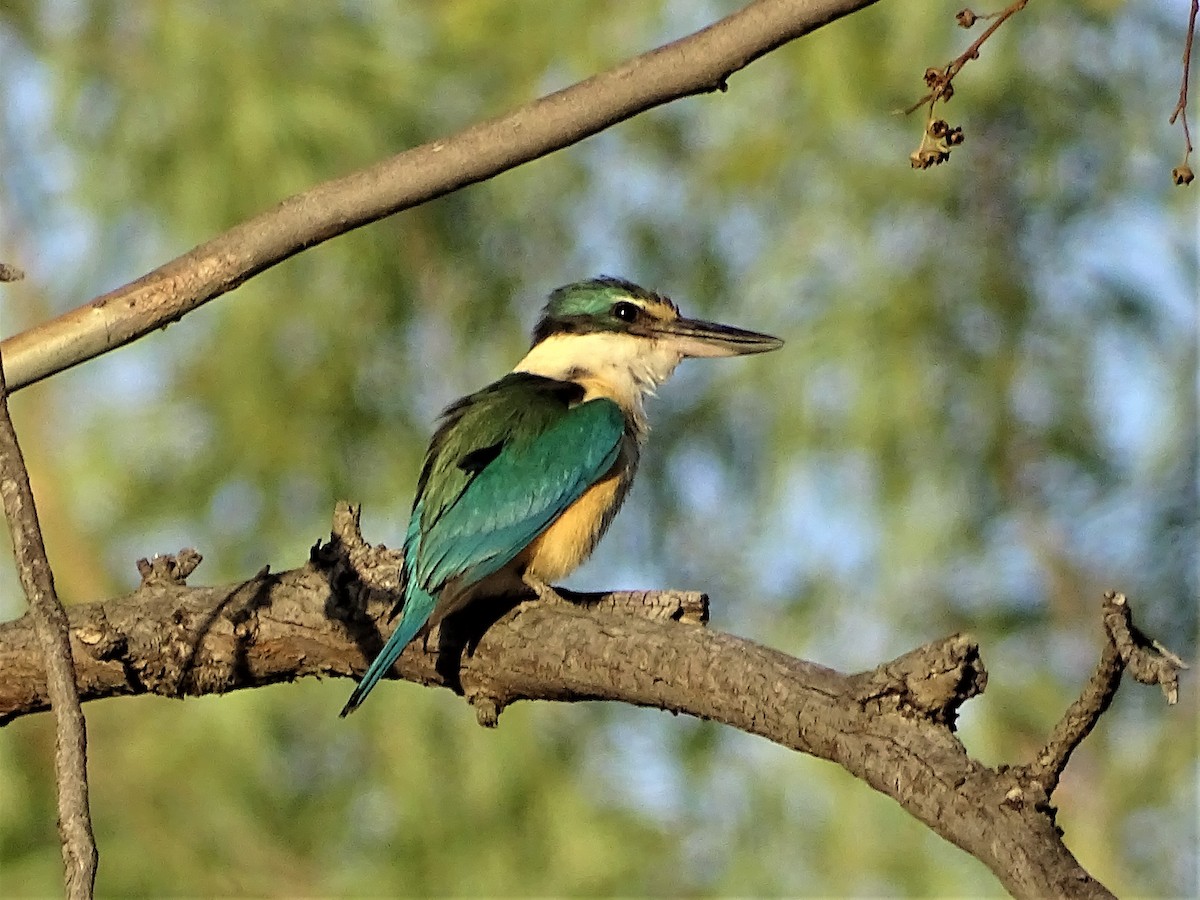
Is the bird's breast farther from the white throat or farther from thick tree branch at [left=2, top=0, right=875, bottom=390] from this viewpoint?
thick tree branch at [left=2, top=0, right=875, bottom=390]

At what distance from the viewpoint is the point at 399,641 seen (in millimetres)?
3076

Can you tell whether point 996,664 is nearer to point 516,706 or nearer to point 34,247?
point 516,706

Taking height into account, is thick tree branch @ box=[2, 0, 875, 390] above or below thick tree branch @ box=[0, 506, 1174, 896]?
above

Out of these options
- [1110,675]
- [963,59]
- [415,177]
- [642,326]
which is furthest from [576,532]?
[1110,675]

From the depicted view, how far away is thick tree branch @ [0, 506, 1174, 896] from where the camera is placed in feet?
6.56

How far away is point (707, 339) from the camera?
4.43 metres

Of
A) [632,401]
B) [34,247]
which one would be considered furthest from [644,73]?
[34,247]

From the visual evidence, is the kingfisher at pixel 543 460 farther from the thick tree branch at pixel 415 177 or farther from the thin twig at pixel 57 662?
the thin twig at pixel 57 662

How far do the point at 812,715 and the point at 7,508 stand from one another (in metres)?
1.04

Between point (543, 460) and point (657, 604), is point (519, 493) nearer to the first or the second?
point (543, 460)

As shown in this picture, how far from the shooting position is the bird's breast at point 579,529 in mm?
3682

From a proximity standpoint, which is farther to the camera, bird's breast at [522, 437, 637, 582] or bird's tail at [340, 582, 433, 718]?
bird's breast at [522, 437, 637, 582]

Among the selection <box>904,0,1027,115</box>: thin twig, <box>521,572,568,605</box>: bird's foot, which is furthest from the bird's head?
<box>904,0,1027,115</box>: thin twig

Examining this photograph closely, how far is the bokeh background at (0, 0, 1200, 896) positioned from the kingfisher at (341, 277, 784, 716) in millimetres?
1676
